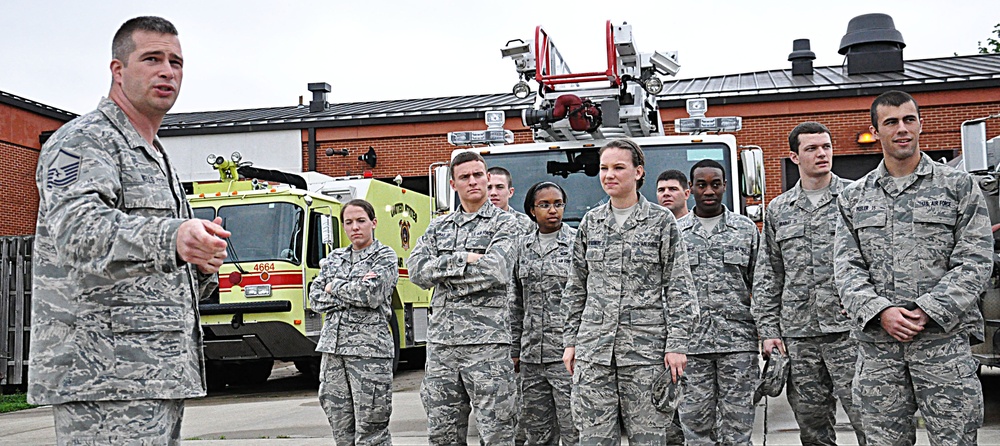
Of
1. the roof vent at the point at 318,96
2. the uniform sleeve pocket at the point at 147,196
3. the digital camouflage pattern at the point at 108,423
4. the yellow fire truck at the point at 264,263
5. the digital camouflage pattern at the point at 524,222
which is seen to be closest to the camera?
the digital camouflage pattern at the point at 108,423

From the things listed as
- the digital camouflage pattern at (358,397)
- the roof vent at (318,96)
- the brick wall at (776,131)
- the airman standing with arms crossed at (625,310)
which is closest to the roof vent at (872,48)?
the brick wall at (776,131)

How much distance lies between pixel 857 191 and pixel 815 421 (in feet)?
5.22

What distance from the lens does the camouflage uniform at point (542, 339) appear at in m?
6.14

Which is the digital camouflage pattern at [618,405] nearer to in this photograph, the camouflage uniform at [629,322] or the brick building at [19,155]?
the camouflage uniform at [629,322]

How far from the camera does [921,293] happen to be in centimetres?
433

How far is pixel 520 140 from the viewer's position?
18453 millimetres

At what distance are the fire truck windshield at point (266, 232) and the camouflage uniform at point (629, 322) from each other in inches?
277

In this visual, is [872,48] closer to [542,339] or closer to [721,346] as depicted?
[721,346]

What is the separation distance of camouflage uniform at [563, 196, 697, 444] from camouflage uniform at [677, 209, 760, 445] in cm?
107

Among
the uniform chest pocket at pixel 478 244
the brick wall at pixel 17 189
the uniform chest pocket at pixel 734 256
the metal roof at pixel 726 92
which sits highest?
the metal roof at pixel 726 92

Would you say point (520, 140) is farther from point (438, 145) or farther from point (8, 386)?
point (8, 386)

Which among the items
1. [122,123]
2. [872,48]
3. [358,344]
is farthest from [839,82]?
[122,123]

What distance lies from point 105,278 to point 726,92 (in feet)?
56.4

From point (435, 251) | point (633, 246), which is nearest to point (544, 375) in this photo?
Result: point (435, 251)
